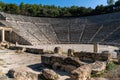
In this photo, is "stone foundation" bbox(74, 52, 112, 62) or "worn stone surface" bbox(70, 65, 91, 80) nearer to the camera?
"worn stone surface" bbox(70, 65, 91, 80)

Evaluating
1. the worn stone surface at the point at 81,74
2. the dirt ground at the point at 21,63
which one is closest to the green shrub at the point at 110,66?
the dirt ground at the point at 21,63

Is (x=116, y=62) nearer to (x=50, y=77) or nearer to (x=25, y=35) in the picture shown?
(x=50, y=77)

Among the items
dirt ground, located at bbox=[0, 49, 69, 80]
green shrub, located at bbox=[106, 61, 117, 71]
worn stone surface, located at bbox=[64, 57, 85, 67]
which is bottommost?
dirt ground, located at bbox=[0, 49, 69, 80]

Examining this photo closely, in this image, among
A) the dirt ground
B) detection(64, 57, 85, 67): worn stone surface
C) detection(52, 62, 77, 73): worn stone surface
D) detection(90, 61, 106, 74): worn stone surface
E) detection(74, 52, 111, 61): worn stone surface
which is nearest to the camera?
detection(90, 61, 106, 74): worn stone surface

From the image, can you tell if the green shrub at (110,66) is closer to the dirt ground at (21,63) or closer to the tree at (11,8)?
the dirt ground at (21,63)

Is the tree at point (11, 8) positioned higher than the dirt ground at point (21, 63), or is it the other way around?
the tree at point (11, 8)

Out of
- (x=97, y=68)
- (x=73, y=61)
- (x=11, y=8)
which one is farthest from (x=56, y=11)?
(x=97, y=68)

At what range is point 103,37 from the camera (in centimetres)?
4575

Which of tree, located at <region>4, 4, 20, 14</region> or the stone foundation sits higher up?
tree, located at <region>4, 4, 20, 14</region>

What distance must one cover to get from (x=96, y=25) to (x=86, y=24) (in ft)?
10.6

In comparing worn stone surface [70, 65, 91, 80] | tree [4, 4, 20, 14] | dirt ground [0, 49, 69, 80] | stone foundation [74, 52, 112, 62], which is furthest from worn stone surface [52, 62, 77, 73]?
tree [4, 4, 20, 14]

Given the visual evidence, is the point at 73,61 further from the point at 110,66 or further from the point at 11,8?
the point at 11,8

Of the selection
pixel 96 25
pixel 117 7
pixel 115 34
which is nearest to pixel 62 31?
pixel 96 25

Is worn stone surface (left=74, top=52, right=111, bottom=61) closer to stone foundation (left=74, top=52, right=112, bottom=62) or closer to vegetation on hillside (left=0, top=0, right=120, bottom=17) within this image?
stone foundation (left=74, top=52, right=112, bottom=62)
